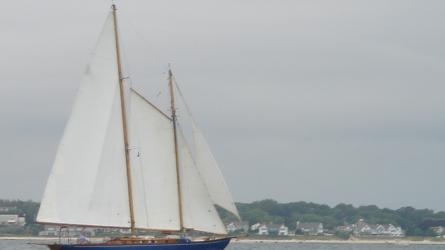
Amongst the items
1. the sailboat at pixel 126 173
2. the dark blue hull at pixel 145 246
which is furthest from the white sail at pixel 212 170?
the dark blue hull at pixel 145 246

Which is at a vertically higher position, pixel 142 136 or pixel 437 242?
pixel 437 242

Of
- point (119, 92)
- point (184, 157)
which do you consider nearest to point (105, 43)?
point (119, 92)

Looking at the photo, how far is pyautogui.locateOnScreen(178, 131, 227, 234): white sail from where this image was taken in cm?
6894

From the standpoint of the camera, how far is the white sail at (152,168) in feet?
226

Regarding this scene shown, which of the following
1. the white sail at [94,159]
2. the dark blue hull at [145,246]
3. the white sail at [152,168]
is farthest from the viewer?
the white sail at [152,168]

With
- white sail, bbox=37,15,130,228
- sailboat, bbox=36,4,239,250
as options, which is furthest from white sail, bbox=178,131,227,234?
white sail, bbox=37,15,130,228

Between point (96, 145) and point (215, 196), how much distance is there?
6641mm

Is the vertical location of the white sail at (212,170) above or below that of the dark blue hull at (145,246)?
above

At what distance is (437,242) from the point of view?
650 feet

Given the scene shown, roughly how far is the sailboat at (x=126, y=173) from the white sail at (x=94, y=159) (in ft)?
0.16

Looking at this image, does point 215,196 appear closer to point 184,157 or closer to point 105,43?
point 184,157

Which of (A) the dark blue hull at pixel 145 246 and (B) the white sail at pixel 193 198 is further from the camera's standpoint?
(B) the white sail at pixel 193 198

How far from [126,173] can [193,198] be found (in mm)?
3725

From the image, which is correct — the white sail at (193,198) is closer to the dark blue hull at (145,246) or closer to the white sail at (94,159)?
the dark blue hull at (145,246)
